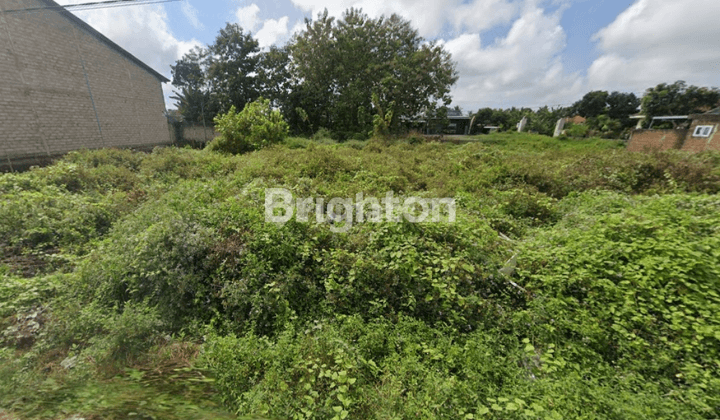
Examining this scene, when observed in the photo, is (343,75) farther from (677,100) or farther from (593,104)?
(593,104)

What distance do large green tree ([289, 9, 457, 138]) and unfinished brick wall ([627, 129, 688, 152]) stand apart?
35.3ft

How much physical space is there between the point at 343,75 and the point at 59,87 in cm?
1420

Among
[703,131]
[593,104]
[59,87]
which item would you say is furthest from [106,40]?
[593,104]

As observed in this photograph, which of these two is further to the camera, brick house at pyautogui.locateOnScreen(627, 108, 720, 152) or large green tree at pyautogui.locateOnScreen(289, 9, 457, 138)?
large green tree at pyautogui.locateOnScreen(289, 9, 457, 138)

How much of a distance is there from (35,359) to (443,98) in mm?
21022

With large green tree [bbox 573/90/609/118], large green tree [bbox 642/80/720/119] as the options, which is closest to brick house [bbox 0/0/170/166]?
large green tree [bbox 642/80/720/119]

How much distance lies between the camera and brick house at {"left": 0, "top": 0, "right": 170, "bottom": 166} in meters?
7.96

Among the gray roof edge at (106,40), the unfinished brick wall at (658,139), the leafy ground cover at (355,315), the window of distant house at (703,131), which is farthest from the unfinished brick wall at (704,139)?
the gray roof edge at (106,40)

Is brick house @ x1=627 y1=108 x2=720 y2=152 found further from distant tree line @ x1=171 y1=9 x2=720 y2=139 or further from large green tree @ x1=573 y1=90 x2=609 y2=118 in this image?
large green tree @ x1=573 y1=90 x2=609 y2=118

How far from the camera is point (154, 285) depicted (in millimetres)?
2979

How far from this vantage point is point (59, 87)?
921 centimetres

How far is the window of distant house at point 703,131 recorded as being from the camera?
11719mm

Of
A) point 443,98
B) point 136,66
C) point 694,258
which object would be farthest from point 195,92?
point 694,258

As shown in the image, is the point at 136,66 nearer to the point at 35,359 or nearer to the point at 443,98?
the point at 35,359
